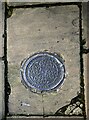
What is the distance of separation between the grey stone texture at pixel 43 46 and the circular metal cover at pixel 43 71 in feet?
0.15

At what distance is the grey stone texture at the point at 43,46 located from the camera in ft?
7.93

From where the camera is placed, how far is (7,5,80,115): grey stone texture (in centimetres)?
242

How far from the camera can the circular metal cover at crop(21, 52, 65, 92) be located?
2.46 meters

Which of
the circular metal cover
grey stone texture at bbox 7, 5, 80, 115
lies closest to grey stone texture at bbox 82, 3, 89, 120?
grey stone texture at bbox 7, 5, 80, 115

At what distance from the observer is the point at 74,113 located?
2.40m

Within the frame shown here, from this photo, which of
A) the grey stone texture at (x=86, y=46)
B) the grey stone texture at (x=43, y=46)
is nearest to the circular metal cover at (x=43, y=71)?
the grey stone texture at (x=43, y=46)

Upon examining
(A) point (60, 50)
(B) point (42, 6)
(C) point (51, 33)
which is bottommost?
(A) point (60, 50)

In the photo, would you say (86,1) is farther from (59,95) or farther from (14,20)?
(59,95)

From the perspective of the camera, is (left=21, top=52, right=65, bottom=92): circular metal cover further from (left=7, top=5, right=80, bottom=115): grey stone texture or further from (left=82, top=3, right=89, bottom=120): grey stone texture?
(left=82, top=3, right=89, bottom=120): grey stone texture

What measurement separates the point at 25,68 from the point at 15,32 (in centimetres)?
33

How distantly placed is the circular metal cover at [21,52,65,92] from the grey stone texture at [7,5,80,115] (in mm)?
45

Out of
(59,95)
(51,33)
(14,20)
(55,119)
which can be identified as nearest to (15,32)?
(14,20)

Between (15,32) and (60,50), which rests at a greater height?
(15,32)

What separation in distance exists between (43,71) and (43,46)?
22cm
